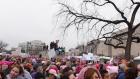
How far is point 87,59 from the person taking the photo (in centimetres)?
2989

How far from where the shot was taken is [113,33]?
4319 cm

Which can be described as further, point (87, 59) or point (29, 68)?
point (87, 59)

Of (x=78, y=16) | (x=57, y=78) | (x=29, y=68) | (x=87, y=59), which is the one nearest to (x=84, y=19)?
(x=78, y=16)

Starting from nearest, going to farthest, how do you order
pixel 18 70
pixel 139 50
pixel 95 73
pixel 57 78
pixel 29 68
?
pixel 95 73, pixel 18 70, pixel 57 78, pixel 29 68, pixel 139 50

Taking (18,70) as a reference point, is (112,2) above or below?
above

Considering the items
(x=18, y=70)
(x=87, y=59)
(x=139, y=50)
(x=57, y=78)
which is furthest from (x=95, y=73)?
(x=139, y=50)

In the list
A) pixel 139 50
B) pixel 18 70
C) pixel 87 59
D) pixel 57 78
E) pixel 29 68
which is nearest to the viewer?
pixel 18 70

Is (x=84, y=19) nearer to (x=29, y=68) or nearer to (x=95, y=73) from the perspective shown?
(x=29, y=68)

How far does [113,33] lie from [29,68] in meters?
25.9

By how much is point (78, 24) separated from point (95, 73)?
36578mm

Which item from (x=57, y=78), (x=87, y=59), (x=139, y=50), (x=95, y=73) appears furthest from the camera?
(x=139, y=50)

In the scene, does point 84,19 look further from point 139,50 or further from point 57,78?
point 139,50

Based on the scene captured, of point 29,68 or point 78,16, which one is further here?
point 78,16

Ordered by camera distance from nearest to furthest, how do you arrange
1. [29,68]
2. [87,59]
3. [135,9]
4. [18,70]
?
[18,70] → [29,68] → [87,59] → [135,9]
